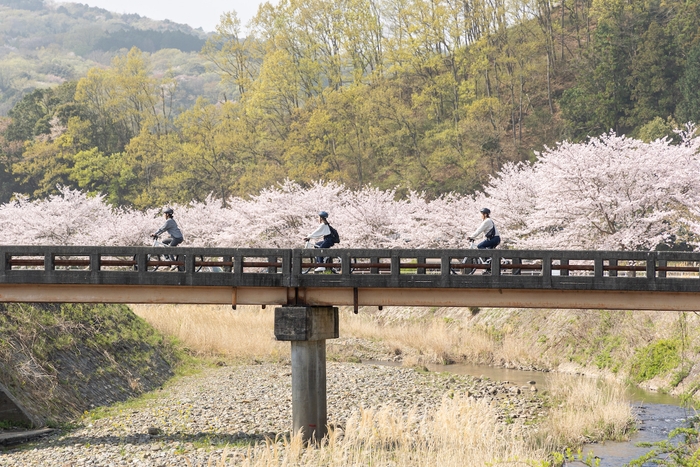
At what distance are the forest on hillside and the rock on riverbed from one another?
35921 millimetres

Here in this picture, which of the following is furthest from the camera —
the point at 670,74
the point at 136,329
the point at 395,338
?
the point at 670,74

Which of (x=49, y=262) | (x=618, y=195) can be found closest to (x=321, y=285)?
(x=49, y=262)

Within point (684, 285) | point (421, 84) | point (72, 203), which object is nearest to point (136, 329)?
point (684, 285)

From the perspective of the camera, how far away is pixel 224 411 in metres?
23.4

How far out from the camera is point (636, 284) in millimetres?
19125

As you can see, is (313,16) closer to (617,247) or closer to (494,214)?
(494,214)

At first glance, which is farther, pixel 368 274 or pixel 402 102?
pixel 402 102

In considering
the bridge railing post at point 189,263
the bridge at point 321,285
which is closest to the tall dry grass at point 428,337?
the bridge at point 321,285

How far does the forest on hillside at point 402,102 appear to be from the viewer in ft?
209

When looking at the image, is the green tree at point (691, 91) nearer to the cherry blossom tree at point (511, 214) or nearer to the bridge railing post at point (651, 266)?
the cherry blossom tree at point (511, 214)

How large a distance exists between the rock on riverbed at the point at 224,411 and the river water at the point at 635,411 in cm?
175

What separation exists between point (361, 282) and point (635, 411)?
9495 millimetres

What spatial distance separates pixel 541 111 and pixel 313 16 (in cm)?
2695

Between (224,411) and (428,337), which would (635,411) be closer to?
(224,411)
